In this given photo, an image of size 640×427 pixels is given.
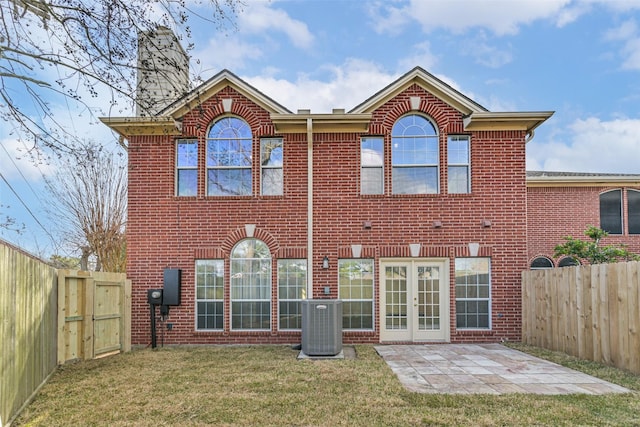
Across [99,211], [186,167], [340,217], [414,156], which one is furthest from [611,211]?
[99,211]

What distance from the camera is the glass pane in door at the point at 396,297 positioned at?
10.3 m

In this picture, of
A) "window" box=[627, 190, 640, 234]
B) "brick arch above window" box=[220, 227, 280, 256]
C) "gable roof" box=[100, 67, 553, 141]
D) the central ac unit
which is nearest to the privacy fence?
"brick arch above window" box=[220, 227, 280, 256]

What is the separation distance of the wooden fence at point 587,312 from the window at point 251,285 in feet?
19.8

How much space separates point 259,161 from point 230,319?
3.81m

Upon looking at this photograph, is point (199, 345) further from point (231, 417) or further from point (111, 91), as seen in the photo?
point (111, 91)

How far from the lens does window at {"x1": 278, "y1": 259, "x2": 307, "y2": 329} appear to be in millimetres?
10211

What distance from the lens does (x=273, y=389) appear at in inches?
245

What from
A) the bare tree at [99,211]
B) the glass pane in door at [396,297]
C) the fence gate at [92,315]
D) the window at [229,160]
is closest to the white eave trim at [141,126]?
the window at [229,160]

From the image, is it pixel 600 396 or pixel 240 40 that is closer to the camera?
pixel 600 396

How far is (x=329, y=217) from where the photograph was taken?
33.9 ft

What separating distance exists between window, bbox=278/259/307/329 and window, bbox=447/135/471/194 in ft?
13.3

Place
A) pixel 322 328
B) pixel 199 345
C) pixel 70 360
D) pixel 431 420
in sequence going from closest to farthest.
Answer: pixel 431 420
pixel 70 360
pixel 322 328
pixel 199 345

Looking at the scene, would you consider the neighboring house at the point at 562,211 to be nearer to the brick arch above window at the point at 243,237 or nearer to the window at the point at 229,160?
the brick arch above window at the point at 243,237

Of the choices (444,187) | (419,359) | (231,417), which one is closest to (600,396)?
(419,359)
